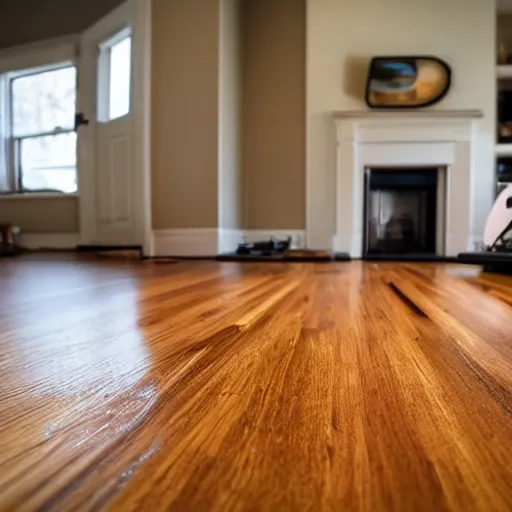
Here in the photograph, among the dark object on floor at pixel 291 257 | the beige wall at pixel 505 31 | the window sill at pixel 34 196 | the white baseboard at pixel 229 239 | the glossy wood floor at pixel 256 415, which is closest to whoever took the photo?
the glossy wood floor at pixel 256 415

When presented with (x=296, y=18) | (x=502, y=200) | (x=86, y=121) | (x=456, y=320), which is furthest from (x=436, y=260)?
(x=86, y=121)

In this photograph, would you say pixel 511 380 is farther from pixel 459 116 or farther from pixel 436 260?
pixel 459 116

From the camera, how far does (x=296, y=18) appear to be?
3.71m

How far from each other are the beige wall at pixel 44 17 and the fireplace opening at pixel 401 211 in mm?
2603

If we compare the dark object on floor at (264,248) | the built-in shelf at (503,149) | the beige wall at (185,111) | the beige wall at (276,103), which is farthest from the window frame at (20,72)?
the built-in shelf at (503,149)

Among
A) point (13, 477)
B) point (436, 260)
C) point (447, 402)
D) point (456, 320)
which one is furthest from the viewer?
point (436, 260)

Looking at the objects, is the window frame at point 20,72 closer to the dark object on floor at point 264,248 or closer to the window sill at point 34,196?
the window sill at point 34,196

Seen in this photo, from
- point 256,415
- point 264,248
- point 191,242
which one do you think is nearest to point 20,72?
point 191,242

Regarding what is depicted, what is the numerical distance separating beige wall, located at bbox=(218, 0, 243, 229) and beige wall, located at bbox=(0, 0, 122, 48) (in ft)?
3.93

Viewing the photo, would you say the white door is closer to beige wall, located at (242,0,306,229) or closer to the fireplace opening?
beige wall, located at (242,0,306,229)

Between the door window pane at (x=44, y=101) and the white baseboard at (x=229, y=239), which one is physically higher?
the door window pane at (x=44, y=101)

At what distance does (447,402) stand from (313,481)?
6.4 inches

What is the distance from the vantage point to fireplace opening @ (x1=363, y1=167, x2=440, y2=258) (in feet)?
12.0

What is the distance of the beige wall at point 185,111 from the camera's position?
3199 millimetres
